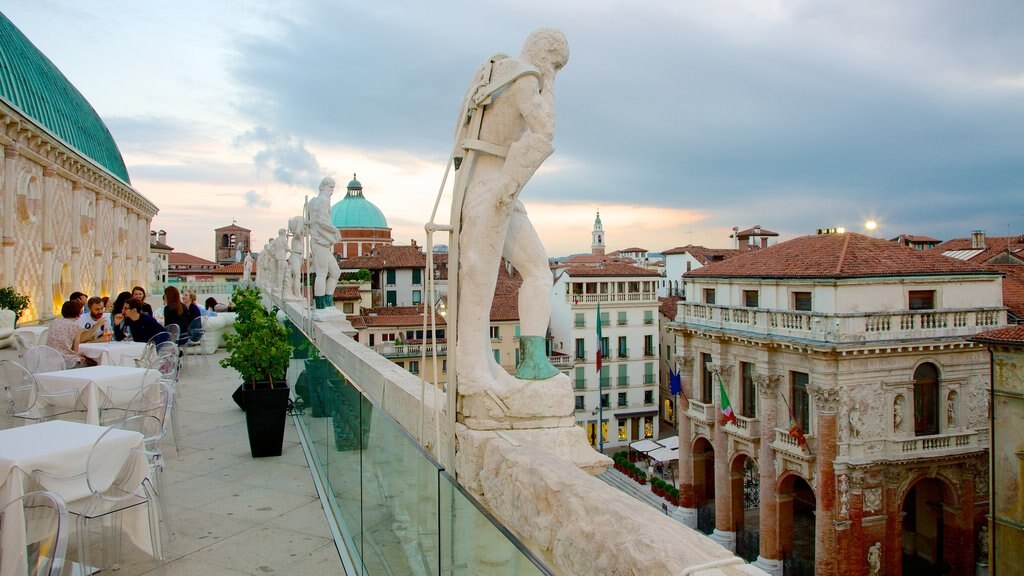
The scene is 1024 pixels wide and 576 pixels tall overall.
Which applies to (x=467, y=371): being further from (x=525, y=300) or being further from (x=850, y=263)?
(x=850, y=263)

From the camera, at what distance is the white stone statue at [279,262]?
18.5 meters

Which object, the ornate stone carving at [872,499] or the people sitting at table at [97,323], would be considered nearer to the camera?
the people sitting at table at [97,323]

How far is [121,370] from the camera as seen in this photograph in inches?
238

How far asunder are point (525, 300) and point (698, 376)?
25831mm

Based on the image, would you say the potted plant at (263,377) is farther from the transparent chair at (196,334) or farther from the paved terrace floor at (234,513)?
the transparent chair at (196,334)

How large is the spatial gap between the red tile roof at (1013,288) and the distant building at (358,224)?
177 ft

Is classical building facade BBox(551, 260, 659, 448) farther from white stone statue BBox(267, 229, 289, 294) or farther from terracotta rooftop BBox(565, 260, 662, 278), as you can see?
white stone statue BBox(267, 229, 289, 294)

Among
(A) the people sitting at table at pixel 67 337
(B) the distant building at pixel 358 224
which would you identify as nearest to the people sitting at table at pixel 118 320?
(A) the people sitting at table at pixel 67 337

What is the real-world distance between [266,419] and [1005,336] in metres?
17.9

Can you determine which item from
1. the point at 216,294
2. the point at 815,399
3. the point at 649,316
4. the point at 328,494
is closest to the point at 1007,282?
the point at 815,399

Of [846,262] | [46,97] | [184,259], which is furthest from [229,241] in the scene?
[846,262]

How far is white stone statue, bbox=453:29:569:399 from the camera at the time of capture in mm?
3004

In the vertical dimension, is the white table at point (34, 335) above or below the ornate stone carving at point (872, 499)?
above

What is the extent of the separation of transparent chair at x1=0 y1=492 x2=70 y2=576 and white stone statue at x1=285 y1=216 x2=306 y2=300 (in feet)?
32.2
